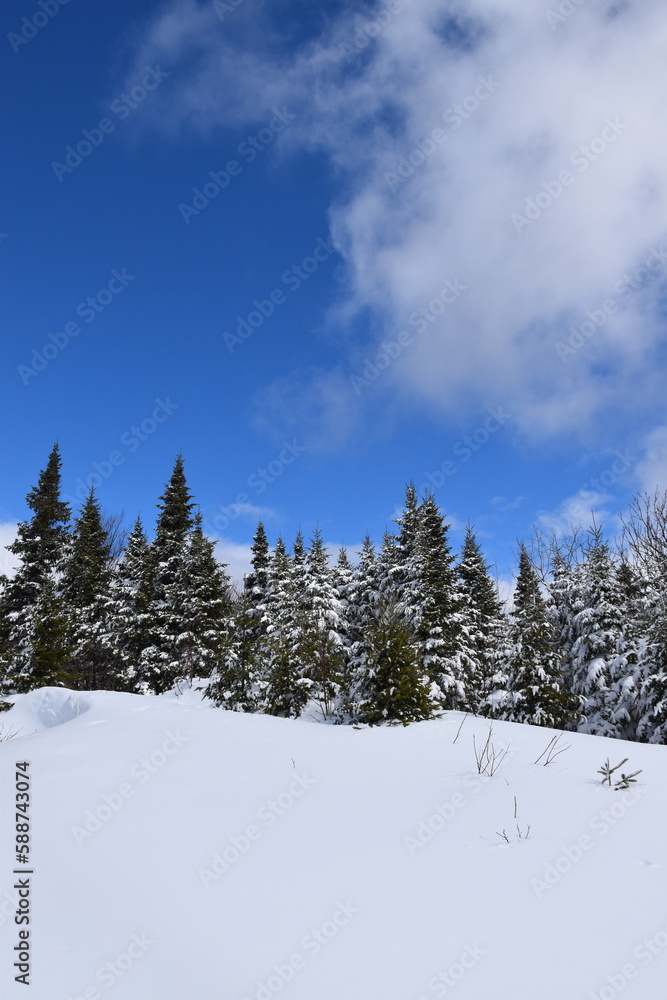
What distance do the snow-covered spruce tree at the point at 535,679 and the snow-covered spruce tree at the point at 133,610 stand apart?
53.9 feet

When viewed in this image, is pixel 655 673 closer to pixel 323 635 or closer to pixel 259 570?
pixel 323 635

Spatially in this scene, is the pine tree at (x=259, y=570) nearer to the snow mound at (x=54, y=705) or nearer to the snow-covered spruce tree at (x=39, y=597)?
the snow-covered spruce tree at (x=39, y=597)

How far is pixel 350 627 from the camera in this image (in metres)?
28.3

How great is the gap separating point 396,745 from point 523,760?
1559 mm

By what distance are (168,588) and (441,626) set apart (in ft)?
43.7

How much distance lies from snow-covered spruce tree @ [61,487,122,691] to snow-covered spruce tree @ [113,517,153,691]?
1.41 ft

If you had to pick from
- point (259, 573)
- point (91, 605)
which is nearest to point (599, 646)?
point (259, 573)

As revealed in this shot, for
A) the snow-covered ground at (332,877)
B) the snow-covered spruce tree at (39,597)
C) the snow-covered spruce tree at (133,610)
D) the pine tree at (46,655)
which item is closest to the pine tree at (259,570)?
the snow-covered spruce tree at (133,610)

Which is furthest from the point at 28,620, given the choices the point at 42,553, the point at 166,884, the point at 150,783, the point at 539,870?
the point at 539,870

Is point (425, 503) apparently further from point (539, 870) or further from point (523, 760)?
point (539, 870)

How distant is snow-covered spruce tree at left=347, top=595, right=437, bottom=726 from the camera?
391 inches

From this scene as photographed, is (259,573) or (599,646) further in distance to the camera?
(259,573)

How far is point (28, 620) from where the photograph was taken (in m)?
22.4

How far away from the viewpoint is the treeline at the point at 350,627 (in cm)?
1527
